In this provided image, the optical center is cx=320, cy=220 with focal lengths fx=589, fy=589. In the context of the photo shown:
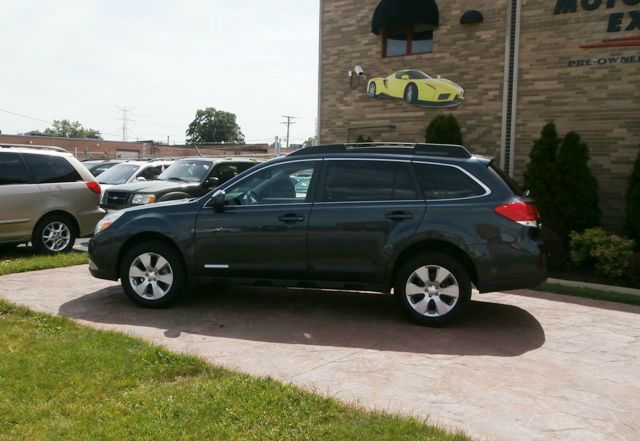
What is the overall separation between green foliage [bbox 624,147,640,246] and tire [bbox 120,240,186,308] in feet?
22.4

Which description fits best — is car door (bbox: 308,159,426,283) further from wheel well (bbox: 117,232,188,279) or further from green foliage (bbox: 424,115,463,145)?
green foliage (bbox: 424,115,463,145)

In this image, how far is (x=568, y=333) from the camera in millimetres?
5859

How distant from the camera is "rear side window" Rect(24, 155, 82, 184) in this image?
9.65 metres

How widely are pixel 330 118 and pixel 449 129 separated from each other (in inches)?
131

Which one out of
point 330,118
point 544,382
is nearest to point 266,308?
point 544,382

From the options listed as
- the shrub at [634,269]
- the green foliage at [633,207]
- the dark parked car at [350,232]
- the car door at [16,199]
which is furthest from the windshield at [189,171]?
the shrub at [634,269]

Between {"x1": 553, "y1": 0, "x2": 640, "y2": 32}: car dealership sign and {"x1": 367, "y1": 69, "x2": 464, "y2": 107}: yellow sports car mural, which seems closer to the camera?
{"x1": 553, "y1": 0, "x2": 640, "y2": 32}: car dealership sign

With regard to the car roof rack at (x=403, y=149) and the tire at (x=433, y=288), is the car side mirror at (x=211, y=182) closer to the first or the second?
the car roof rack at (x=403, y=149)

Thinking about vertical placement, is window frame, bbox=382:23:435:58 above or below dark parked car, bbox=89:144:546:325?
above

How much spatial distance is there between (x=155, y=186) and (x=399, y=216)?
6.84 m

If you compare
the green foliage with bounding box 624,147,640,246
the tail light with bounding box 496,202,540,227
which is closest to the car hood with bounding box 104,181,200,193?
the tail light with bounding box 496,202,540,227

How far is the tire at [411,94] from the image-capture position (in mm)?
12617

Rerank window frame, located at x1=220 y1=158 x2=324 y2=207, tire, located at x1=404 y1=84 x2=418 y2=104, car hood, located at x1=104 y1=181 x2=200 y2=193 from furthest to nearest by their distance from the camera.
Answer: tire, located at x1=404 y1=84 x2=418 y2=104
car hood, located at x1=104 y1=181 x2=200 y2=193
window frame, located at x1=220 y1=158 x2=324 y2=207

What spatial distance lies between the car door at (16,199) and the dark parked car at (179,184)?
1.88 metres
